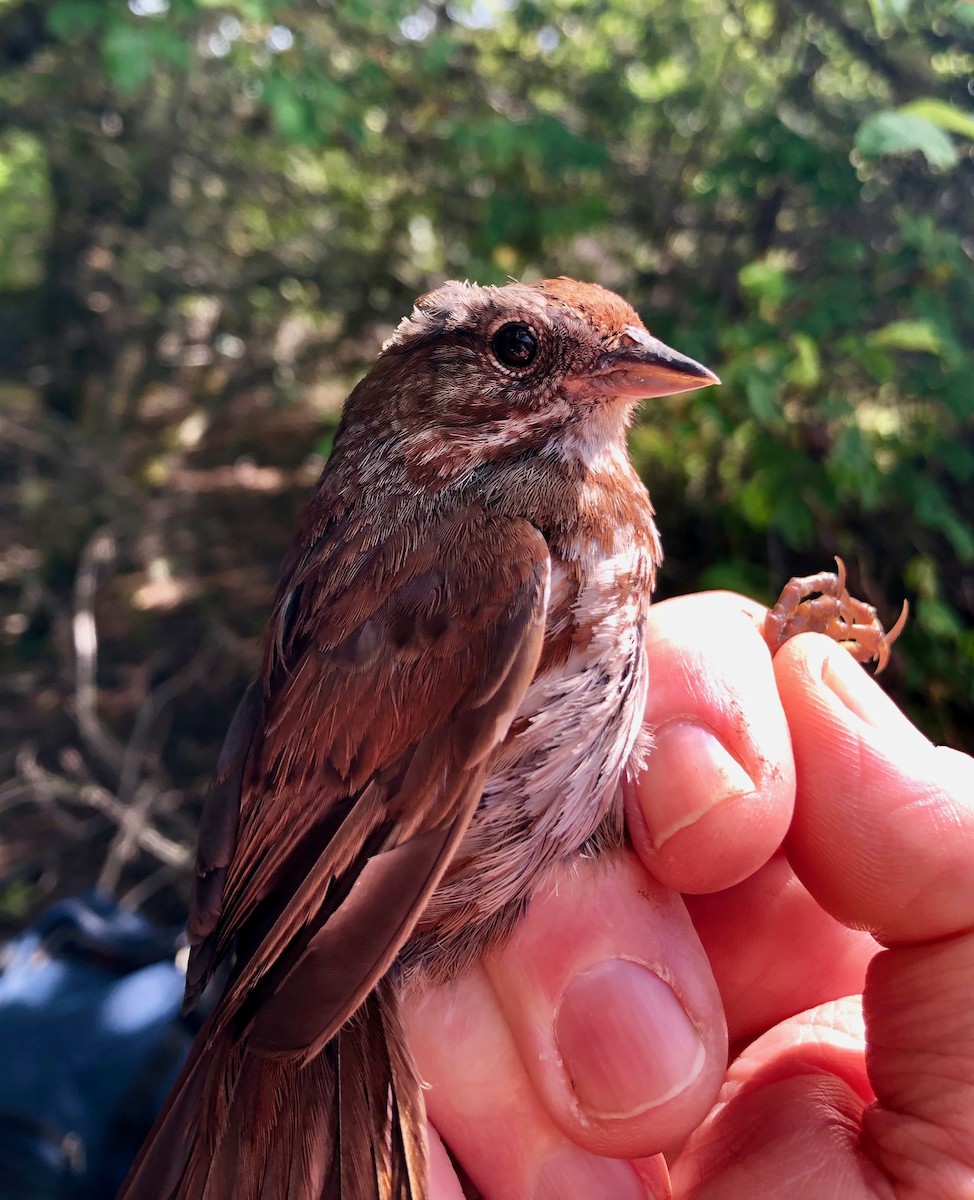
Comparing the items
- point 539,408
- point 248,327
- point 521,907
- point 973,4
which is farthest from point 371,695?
point 248,327

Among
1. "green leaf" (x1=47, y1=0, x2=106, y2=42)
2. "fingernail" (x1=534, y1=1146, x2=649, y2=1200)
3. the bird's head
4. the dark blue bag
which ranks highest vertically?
"green leaf" (x1=47, y1=0, x2=106, y2=42)

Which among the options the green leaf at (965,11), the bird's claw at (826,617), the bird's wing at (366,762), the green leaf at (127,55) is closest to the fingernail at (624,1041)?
the bird's wing at (366,762)

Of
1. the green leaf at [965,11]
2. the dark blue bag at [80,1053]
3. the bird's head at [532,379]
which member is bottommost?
the dark blue bag at [80,1053]

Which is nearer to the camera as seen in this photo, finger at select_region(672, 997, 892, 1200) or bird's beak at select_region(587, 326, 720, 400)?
finger at select_region(672, 997, 892, 1200)

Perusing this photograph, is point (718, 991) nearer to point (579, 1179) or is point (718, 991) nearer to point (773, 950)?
point (773, 950)

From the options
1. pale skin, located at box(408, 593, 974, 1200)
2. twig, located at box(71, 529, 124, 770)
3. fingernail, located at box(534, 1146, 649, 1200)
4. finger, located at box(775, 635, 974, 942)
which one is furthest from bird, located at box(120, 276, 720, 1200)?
twig, located at box(71, 529, 124, 770)

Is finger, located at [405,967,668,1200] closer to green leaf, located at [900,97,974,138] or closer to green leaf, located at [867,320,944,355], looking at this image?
green leaf, located at [867,320,944,355]

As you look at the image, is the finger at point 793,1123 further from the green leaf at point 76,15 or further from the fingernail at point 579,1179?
the green leaf at point 76,15

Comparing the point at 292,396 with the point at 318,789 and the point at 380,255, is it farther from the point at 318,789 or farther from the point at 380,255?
the point at 318,789
